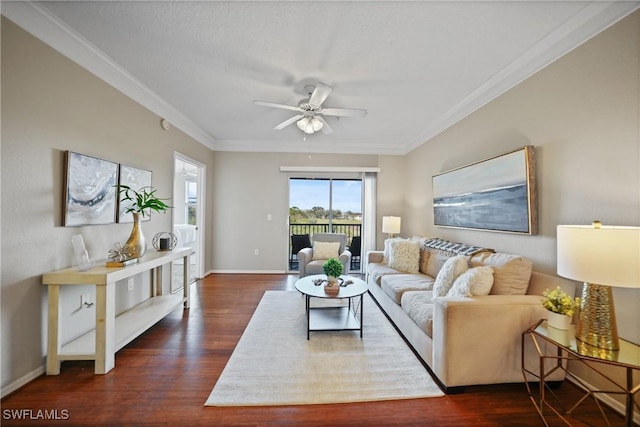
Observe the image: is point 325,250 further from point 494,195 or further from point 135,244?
point 135,244

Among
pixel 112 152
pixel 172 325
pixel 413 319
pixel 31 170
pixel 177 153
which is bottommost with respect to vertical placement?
pixel 172 325

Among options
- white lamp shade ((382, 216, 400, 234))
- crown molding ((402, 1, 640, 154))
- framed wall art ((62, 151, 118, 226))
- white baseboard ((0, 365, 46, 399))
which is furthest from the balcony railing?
white baseboard ((0, 365, 46, 399))

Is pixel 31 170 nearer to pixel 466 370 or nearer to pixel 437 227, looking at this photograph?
pixel 466 370

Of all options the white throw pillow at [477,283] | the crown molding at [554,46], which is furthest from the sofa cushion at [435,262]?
the crown molding at [554,46]

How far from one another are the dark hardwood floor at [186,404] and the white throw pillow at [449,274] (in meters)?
0.70

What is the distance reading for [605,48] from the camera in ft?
5.26

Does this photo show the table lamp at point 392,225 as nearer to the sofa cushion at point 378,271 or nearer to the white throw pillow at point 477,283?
the sofa cushion at point 378,271

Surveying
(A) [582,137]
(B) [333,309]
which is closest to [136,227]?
(B) [333,309]

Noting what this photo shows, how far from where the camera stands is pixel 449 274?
7.05 ft

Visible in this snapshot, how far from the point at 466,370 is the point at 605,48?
2330 millimetres

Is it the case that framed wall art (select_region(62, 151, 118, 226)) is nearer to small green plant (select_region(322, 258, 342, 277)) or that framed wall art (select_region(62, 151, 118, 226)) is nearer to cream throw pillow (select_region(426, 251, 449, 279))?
small green plant (select_region(322, 258, 342, 277))

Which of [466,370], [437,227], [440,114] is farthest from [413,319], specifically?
[440,114]

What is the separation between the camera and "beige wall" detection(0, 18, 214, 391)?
1572mm

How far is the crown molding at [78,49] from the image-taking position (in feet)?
5.28
